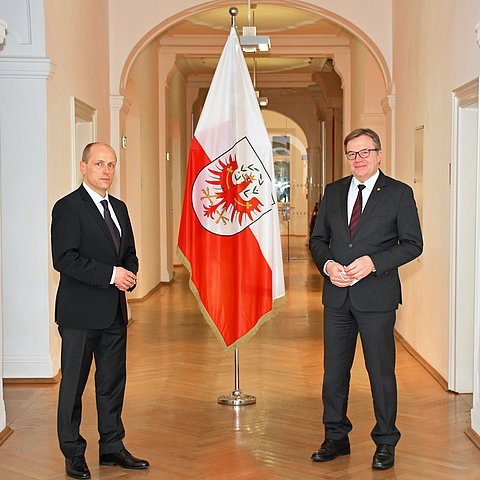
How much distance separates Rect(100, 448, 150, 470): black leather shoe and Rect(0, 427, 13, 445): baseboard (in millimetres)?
932

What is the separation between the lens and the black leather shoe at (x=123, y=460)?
17.0 ft

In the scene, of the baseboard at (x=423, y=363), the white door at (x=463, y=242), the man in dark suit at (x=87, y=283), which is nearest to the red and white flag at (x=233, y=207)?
the white door at (x=463, y=242)

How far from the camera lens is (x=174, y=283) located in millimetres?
15938

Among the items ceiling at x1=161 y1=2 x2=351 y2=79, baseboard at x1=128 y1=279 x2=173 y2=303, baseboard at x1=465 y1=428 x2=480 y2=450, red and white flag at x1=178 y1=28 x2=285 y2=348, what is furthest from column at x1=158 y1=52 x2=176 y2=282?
baseboard at x1=465 y1=428 x2=480 y2=450

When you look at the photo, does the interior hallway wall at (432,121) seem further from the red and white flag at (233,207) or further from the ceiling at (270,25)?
the ceiling at (270,25)

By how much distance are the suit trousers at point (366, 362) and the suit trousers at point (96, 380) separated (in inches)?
47.0

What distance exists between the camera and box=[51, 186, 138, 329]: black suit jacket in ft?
15.6

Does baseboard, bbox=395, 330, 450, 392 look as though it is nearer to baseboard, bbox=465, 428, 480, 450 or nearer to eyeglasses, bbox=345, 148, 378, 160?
baseboard, bbox=465, 428, 480, 450

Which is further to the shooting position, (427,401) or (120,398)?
(427,401)

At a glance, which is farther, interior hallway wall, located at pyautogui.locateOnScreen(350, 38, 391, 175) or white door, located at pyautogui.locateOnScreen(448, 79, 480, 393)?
interior hallway wall, located at pyautogui.locateOnScreen(350, 38, 391, 175)

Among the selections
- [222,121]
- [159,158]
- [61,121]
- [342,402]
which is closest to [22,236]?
[61,121]

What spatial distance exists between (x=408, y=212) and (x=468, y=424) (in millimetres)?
1937

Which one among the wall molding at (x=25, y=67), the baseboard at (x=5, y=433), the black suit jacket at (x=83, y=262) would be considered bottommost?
the baseboard at (x=5, y=433)

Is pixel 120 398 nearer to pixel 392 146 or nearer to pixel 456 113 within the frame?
pixel 456 113
